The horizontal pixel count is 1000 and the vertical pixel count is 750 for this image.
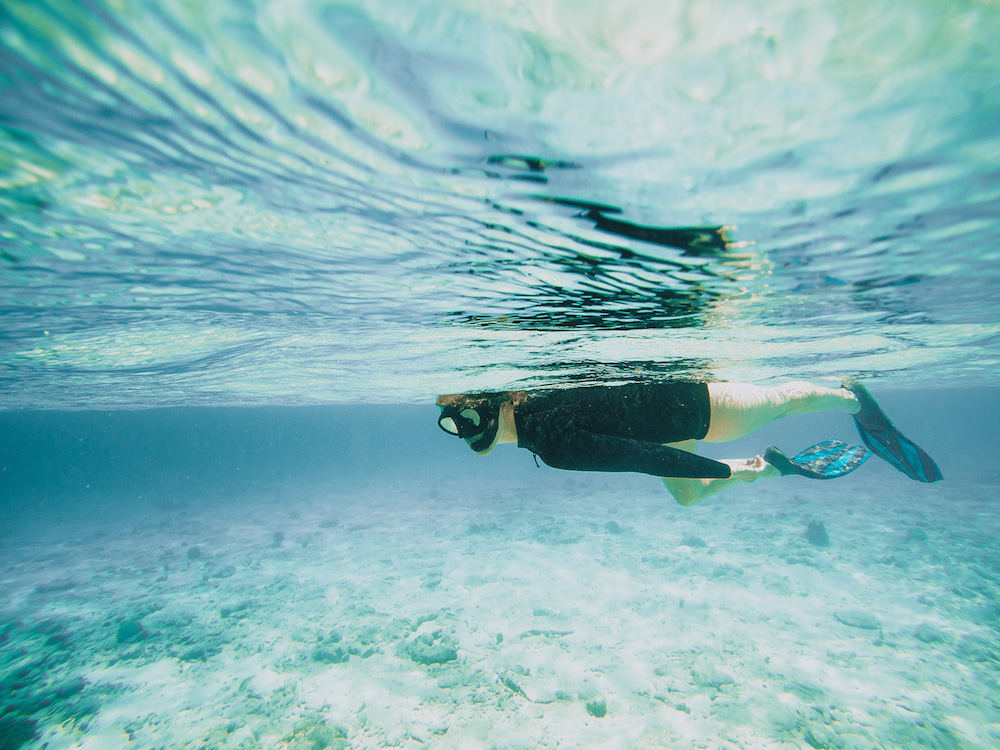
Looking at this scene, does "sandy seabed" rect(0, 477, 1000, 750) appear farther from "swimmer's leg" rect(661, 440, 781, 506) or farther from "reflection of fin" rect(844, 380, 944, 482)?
"reflection of fin" rect(844, 380, 944, 482)

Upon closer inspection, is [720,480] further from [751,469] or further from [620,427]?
[620,427]

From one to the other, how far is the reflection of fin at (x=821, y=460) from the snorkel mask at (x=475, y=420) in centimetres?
460

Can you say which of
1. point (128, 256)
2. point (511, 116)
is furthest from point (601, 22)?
point (128, 256)

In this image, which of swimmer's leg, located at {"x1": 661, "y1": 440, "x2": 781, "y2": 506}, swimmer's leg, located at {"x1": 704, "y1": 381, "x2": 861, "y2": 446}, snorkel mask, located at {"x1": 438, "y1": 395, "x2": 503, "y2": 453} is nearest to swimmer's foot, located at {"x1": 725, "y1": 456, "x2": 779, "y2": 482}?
swimmer's leg, located at {"x1": 661, "y1": 440, "x2": 781, "y2": 506}

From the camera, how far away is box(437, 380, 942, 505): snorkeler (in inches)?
183

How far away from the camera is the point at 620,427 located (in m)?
Result: 5.95

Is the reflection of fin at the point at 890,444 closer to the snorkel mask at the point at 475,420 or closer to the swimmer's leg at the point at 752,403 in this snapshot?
the swimmer's leg at the point at 752,403

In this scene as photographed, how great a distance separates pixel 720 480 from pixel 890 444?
4072 millimetres

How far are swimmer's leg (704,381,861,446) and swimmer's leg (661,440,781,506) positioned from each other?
20.1 inches

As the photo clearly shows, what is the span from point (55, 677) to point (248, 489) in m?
42.1

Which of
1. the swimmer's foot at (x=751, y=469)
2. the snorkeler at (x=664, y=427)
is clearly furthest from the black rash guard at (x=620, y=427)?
the swimmer's foot at (x=751, y=469)

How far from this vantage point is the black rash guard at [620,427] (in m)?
4.53

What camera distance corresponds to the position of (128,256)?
5.98 metres

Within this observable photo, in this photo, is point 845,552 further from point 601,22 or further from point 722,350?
point 601,22
